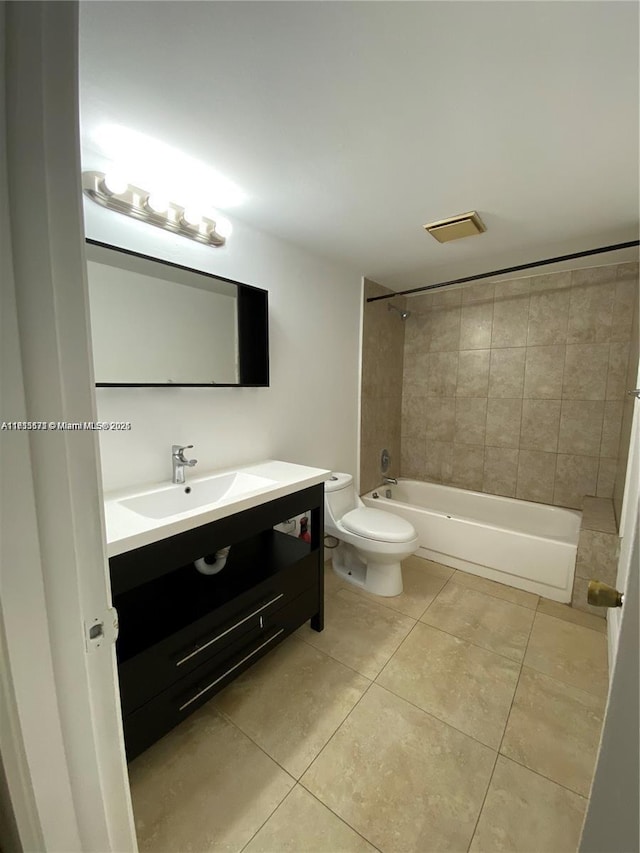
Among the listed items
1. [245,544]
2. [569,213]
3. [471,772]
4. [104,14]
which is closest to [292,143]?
[104,14]

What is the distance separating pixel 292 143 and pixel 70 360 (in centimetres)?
121

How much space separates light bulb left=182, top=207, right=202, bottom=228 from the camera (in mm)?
1493

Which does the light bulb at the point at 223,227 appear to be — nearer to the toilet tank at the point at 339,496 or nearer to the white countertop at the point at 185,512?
the white countertop at the point at 185,512

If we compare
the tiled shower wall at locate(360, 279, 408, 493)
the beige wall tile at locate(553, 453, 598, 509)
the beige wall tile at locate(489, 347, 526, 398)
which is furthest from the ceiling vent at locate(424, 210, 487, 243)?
the beige wall tile at locate(553, 453, 598, 509)

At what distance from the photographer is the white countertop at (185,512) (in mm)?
1010

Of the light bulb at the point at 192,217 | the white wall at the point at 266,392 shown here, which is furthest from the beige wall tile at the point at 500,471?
the light bulb at the point at 192,217

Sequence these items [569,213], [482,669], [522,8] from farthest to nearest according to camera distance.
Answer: [569,213]
[482,669]
[522,8]

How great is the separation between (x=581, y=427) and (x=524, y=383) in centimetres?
51

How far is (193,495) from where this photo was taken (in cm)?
155

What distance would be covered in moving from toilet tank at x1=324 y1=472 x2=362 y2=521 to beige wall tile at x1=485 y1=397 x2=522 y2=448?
4.64 feet

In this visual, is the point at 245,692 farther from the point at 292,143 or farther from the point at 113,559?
the point at 292,143

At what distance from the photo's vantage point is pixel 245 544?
181 centimetres

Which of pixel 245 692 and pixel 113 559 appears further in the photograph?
pixel 245 692

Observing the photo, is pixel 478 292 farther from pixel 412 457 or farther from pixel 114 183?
pixel 114 183
